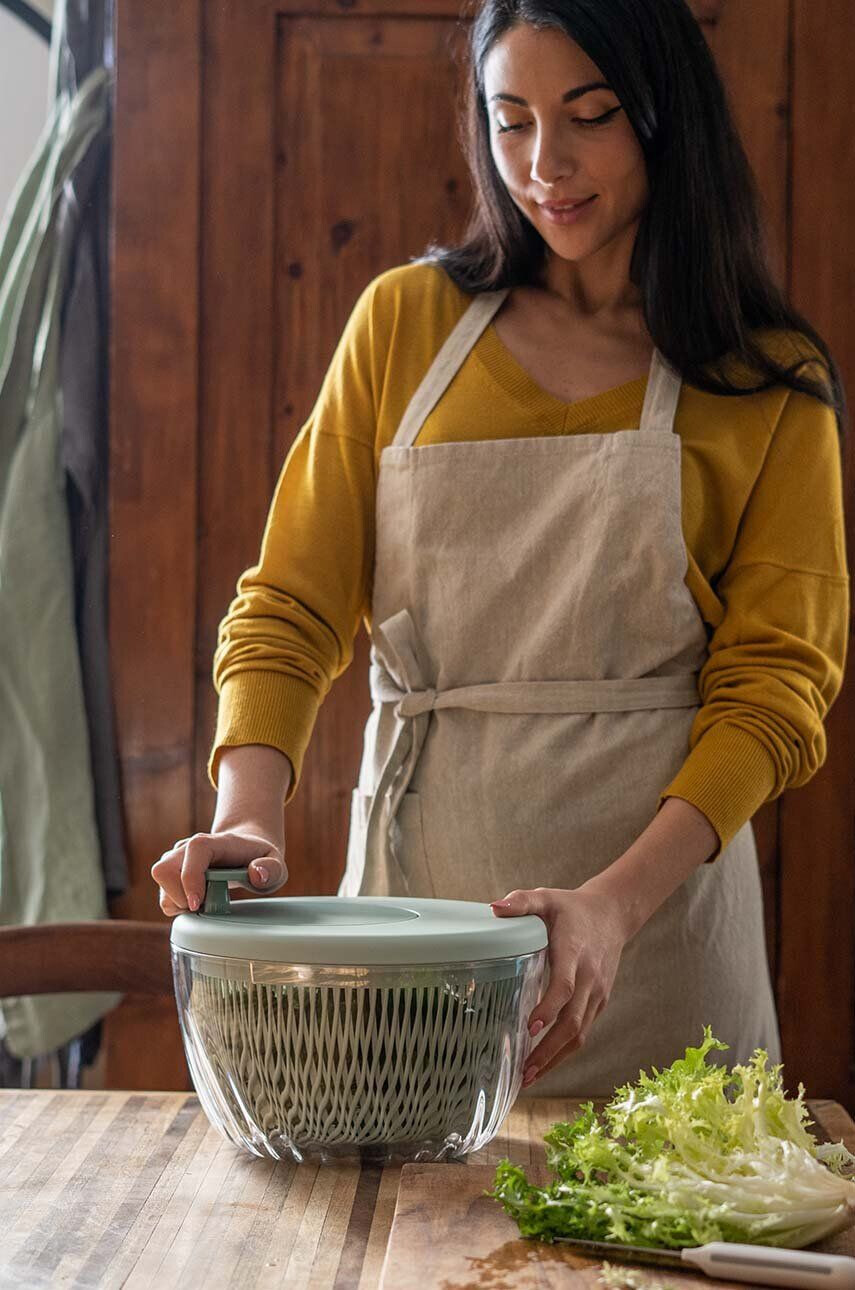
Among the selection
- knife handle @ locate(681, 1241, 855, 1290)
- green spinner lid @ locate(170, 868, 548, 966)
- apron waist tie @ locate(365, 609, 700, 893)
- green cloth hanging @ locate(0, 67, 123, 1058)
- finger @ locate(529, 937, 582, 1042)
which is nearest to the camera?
knife handle @ locate(681, 1241, 855, 1290)

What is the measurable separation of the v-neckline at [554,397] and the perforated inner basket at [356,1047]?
1.89ft

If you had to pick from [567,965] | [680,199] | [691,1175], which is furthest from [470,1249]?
[680,199]

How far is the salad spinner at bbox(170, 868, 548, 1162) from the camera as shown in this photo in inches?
29.8

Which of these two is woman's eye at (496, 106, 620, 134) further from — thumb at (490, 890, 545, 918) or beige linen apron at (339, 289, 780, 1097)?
thumb at (490, 890, 545, 918)

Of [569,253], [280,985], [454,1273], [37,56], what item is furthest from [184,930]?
[37,56]

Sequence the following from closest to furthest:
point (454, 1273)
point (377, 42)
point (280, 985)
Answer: point (454, 1273), point (280, 985), point (377, 42)

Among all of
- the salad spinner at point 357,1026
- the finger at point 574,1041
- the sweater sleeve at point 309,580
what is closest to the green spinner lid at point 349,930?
the salad spinner at point 357,1026

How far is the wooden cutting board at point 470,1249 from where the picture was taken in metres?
0.65

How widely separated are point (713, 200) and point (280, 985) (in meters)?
0.81

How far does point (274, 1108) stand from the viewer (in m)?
0.80

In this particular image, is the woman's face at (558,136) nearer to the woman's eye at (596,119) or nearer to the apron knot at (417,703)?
the woman's eye at (596,119)

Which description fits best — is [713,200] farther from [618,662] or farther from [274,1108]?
[274,1108]

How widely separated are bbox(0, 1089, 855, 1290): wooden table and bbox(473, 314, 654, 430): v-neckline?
1.93 ft

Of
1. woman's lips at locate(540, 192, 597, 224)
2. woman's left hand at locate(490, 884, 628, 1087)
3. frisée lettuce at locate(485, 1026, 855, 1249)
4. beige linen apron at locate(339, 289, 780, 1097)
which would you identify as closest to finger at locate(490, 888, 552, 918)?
woman's left hand at locate(490, 884, 628, 1087)
